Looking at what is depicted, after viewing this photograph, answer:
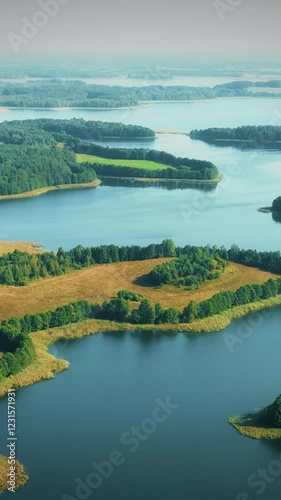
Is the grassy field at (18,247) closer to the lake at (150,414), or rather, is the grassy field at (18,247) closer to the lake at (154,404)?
the lake at (154,404)

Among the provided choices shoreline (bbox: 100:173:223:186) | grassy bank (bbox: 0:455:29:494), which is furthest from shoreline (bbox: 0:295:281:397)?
shoreline (bbox: 100:173:223:186)

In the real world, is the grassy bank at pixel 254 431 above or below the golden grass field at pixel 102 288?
below

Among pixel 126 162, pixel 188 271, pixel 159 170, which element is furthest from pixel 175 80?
pixel 188 271

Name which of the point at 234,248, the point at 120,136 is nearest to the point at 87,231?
the point at 234,248

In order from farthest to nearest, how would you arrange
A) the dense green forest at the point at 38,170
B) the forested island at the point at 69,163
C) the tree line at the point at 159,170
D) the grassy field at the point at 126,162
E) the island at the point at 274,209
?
the grassy field at the point at 126,162 < the tree line at the point at 159,170 < the forested island at the point at 69,163 < the dense green forest at the point at 38,170 < the island at the point at 274,209

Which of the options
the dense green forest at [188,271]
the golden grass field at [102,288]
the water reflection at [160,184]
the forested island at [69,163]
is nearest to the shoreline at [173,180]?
the water reflection at [160,184]

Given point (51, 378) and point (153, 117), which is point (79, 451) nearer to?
point (51, 378)
